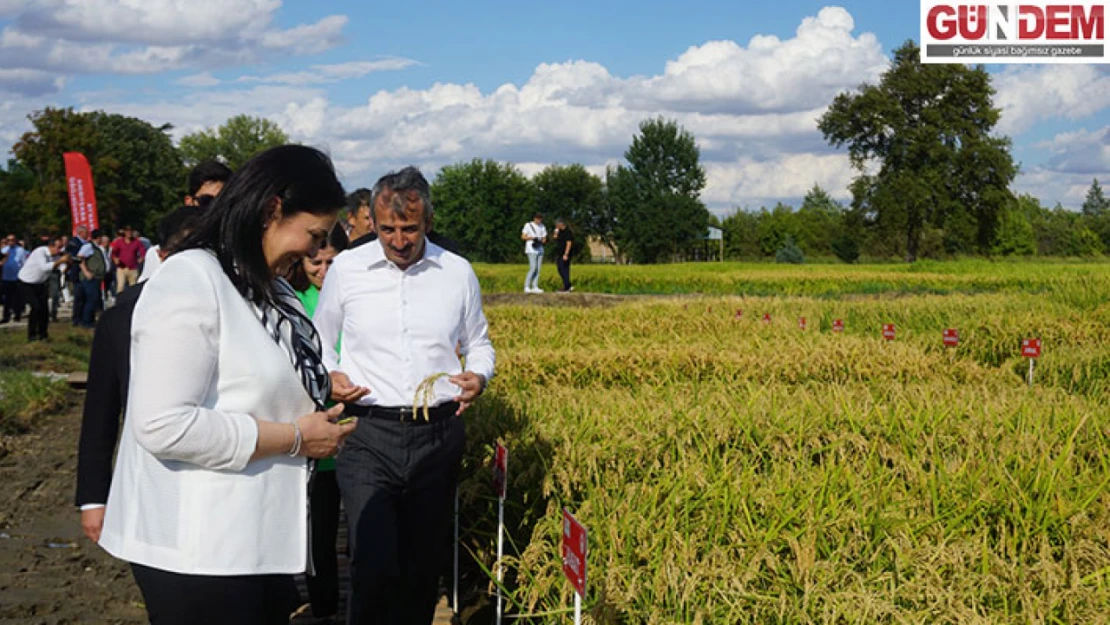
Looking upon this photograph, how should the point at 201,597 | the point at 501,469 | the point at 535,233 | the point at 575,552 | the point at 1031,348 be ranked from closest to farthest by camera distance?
the point at 201,597, the point at 575,552, the point at 501,469, the point at 1031,348, the point at 535,233

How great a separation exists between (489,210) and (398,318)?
323 ft

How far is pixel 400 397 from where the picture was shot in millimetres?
4461

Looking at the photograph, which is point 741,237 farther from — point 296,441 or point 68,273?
point 296,441

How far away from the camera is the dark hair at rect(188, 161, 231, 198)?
511cm

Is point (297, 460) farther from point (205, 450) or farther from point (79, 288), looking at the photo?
point (79, 288)

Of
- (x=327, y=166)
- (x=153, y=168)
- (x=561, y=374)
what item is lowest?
(x=561, y=374)

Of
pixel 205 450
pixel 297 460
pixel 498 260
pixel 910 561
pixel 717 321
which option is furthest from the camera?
pixel 498 260

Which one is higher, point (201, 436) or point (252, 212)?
point (252, 212)

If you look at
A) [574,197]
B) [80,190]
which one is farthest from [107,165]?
[574,197]

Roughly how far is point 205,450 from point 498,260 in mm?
100983

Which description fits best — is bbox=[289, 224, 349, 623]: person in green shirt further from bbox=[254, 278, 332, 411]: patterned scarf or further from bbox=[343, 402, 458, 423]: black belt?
bbox=[254, 278, 332, 411]: patterned scarf

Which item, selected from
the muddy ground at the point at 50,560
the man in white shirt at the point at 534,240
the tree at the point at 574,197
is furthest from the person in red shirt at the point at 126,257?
the tree at the point at 574,197

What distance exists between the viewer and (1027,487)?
465 cm

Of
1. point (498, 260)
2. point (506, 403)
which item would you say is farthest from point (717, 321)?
point (498, 260)
